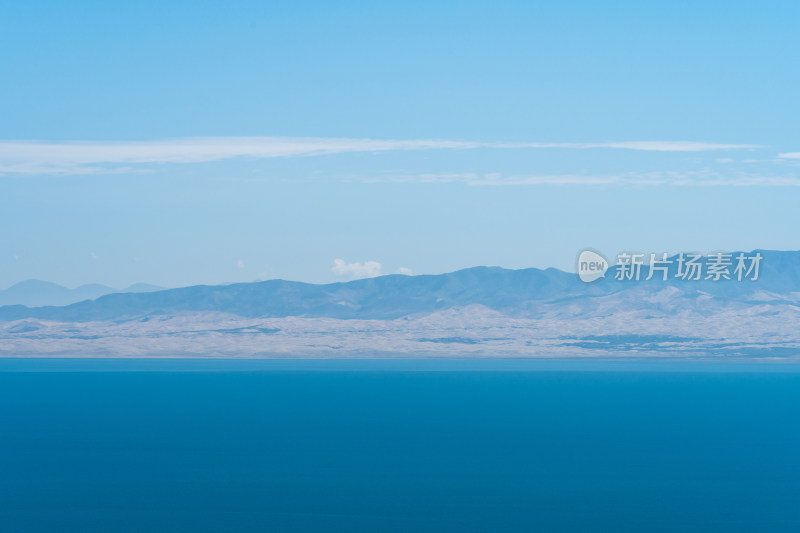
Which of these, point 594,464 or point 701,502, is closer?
point 701,502

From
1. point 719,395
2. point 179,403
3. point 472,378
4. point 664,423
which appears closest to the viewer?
point 664,423

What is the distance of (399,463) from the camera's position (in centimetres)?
5953

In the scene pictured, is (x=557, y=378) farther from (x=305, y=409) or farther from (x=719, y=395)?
(x=305, y=409)

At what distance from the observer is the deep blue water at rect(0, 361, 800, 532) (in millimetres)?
44562

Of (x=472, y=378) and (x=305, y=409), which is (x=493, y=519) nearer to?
(x=305, y=409)

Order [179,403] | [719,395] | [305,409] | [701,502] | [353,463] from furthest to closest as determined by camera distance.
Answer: [719,395]
[179,403]
[305,409]
[353,463]
[701,502]

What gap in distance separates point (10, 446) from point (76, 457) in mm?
7295

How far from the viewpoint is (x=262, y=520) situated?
4378cm

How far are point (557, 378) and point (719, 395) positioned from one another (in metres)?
44.9

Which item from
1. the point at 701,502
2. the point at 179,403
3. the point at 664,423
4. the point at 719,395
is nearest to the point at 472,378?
the point at 719,395

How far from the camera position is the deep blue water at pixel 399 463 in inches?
1754

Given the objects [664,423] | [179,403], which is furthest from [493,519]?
[179,403]

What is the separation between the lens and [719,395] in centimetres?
12131

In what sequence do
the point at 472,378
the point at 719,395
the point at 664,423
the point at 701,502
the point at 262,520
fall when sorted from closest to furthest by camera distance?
1. the point at 262,520
2. the point at 701,502
3. the point at 664,423
4. the point at 719,395
5. the point at 472,378
